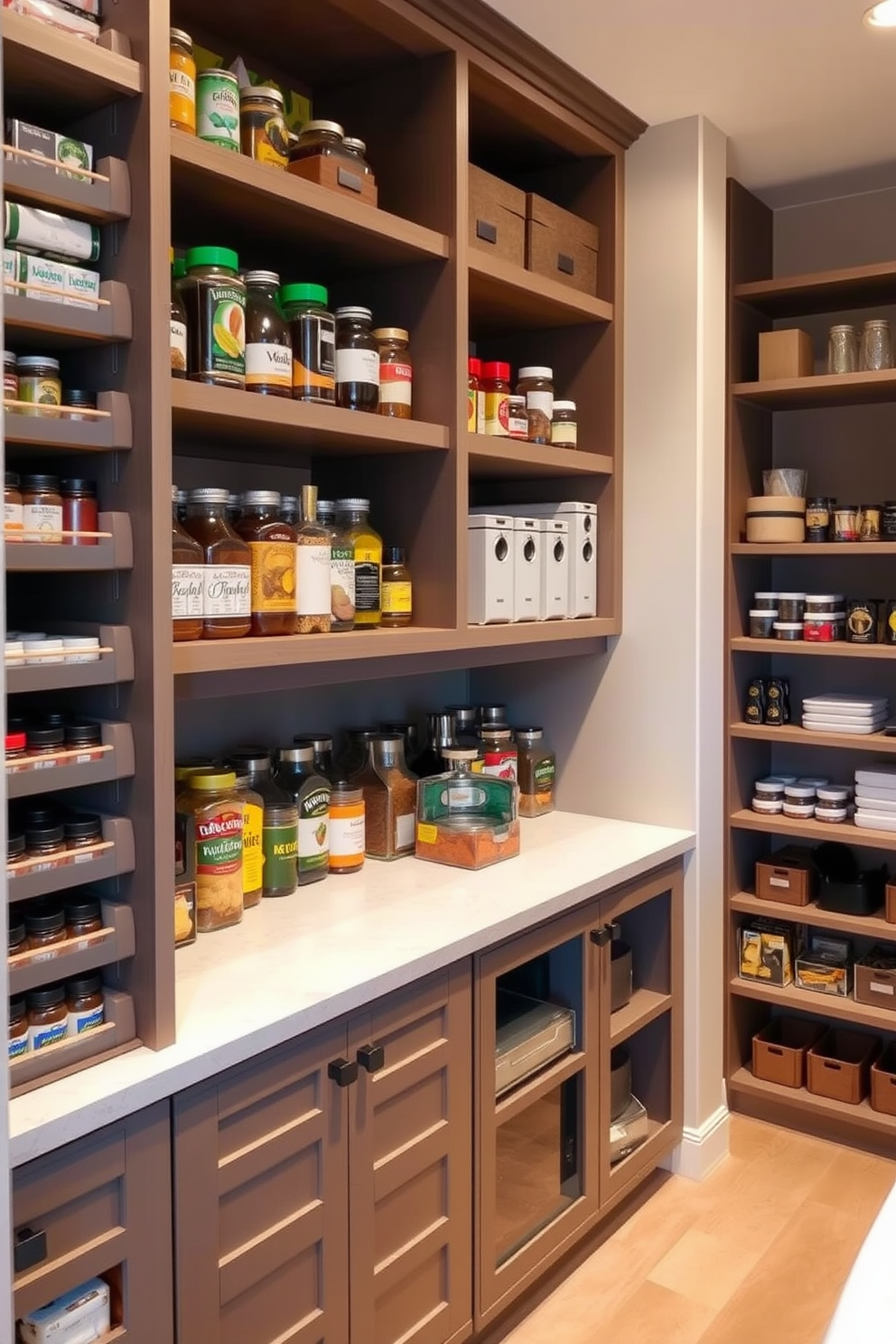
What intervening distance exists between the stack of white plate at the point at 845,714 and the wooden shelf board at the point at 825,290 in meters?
1.01

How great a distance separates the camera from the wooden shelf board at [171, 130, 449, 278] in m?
1.63

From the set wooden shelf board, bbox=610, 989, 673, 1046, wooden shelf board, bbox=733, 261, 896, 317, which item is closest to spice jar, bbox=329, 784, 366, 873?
wooden shelf board, bbox=610, 989, 673, 1046

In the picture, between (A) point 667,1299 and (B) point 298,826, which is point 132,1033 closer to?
(B) point 298,826

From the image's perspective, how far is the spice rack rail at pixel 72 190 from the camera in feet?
4.17

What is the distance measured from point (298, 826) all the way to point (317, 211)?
1.09 meters

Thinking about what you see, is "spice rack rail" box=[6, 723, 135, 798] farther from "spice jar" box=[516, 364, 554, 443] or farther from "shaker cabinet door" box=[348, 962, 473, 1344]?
"spice jar" box=[516, 364, 554, 443]

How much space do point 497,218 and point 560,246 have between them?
0.82ft

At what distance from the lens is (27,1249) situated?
4.00 ft

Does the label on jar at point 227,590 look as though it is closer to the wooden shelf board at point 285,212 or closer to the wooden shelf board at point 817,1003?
the wooden shelf board at point 285,212

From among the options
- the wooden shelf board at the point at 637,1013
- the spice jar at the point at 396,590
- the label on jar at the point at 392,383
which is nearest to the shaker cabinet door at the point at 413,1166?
the wooden shelf board at the point at 637,1013

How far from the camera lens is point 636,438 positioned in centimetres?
263

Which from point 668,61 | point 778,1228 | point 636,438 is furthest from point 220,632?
point 778,1228

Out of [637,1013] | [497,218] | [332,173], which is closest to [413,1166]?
[637,1013]

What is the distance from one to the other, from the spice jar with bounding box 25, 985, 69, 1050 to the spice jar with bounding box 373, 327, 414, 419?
116 cm
